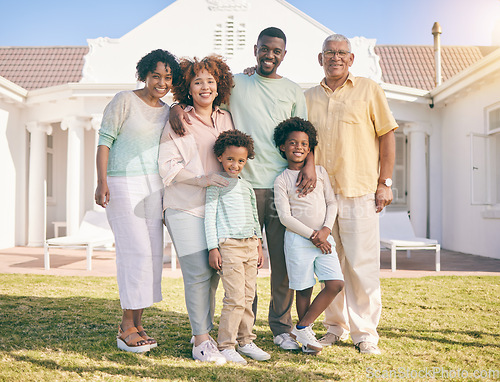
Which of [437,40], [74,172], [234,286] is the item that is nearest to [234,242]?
[234,286]

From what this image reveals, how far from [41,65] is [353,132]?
1436 cm

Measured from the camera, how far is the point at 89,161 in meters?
13.9

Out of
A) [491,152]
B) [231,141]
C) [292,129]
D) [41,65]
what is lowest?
[231,141]

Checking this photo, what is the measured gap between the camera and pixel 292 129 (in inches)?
126

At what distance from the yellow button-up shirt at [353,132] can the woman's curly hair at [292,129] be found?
16cm

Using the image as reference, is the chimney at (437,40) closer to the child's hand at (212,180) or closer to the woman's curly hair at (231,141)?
the woman's curly hair at (231,141)

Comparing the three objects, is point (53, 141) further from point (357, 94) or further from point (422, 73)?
point (357, 94)

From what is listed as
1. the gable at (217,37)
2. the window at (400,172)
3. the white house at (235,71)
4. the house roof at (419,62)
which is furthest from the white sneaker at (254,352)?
the house roof at (419,62)

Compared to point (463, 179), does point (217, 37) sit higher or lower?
higher

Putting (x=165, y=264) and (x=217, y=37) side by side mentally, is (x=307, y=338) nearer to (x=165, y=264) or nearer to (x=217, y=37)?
(x=165, y=264)

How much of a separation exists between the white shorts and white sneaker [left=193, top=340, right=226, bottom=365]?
2.13 ft

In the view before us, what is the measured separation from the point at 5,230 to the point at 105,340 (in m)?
8.65

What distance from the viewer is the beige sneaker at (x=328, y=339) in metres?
3.46

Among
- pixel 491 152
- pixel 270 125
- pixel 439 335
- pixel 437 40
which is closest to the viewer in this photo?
pixel 270 125
